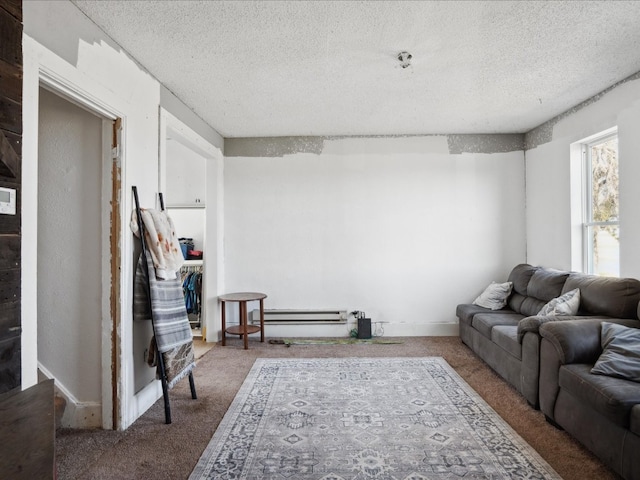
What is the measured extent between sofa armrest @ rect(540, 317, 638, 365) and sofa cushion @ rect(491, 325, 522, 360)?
52 cm

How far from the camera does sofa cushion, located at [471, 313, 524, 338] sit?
3.68 meters

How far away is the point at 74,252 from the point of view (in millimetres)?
2604

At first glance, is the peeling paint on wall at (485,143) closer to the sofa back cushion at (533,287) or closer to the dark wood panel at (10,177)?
the sofa back cushion at (533,287)

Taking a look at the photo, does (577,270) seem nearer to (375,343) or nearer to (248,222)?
(375,343)

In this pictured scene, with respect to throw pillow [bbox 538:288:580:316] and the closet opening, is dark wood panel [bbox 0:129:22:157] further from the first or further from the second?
throw pillow [bbox 538:288:580:316]

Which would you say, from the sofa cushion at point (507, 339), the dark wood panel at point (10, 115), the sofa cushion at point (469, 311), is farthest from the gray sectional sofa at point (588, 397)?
the dark wood panel at point (10, 115)

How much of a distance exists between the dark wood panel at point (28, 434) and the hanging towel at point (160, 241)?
1.66 meters

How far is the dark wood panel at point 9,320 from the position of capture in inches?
60.6

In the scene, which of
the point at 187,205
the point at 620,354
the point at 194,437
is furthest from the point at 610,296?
the point at 187,205

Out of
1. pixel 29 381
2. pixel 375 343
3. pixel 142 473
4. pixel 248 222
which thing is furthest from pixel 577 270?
pixel 29 381

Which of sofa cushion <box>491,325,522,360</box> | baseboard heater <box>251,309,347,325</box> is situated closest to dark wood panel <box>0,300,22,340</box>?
sofa cushion <box>491,325,522,360</box>

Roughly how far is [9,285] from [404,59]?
8.86 ft

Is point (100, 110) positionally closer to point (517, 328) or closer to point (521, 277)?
point (517, 328)

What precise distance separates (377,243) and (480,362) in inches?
73.1
